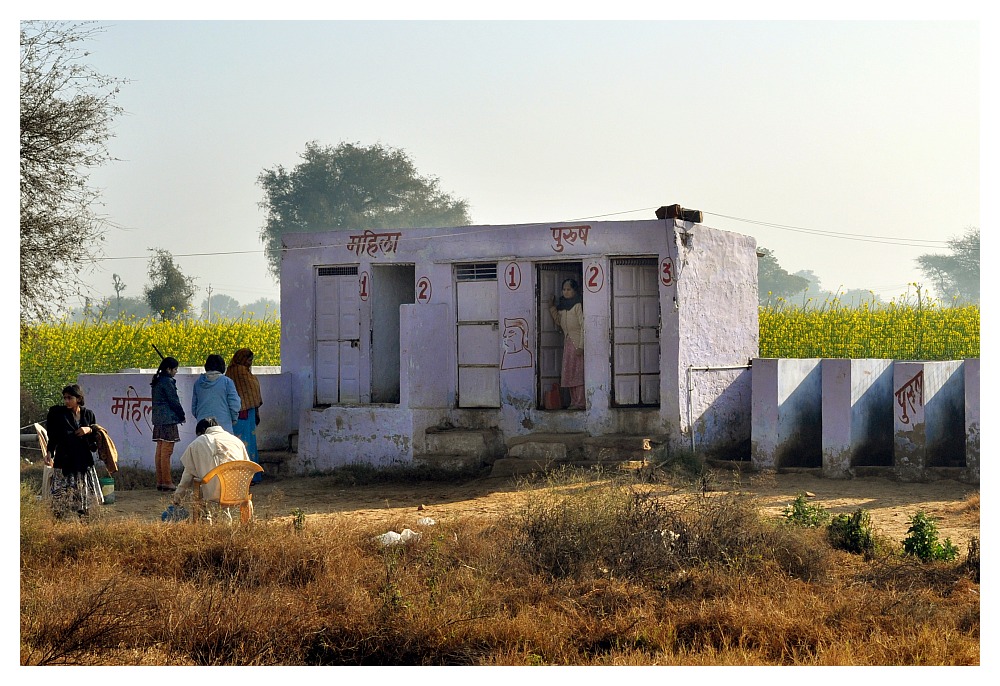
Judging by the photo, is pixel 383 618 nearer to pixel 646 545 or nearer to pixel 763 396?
pixel 646 545

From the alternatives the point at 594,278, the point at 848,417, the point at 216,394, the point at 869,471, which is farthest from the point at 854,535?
the point at 216,394

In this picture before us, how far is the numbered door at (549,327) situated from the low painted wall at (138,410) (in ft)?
11.3

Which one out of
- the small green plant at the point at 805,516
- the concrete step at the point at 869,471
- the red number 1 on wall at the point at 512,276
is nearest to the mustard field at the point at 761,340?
the concrete step at the point at 869,471

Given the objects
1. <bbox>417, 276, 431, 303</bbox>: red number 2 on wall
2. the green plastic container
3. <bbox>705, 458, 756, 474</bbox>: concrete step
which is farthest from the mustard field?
<bbox>417, 276, 431, 303</bbox>: red number 2 on wall

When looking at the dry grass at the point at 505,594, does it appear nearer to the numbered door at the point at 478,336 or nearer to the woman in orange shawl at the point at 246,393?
the woman in orange shawl at the point at 246,393

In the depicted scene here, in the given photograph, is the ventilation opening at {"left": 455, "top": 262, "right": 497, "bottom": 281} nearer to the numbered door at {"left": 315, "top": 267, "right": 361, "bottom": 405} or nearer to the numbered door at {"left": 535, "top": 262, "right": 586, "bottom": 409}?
the numbered door at {"left": 535, "top": 262, "right": 586, "bottom": 409}

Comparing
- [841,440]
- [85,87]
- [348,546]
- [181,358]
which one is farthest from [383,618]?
[181,358]

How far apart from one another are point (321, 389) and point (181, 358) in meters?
8.84

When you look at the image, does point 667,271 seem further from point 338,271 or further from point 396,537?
point 396,537

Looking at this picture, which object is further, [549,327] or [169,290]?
[169,290]

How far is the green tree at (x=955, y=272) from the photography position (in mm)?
64756

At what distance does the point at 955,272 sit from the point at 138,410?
218ft

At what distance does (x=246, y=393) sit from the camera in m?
12.1

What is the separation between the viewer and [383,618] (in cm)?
643
